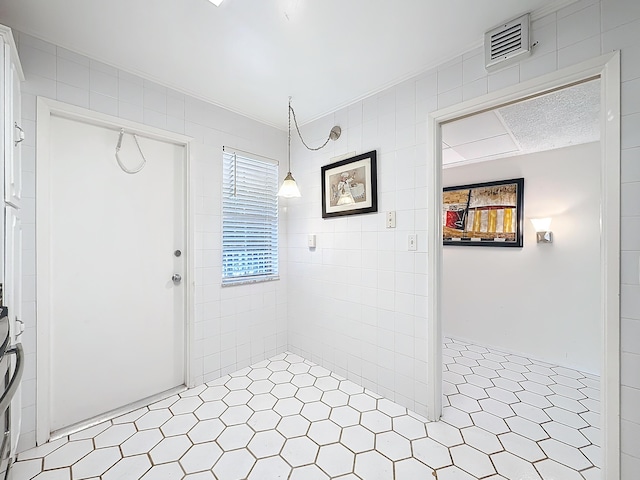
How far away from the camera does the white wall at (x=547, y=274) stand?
2748mm

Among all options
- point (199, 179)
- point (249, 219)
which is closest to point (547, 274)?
point (249, 219)

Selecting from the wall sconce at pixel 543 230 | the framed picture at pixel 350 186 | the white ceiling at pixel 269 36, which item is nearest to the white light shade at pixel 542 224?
the wall sconce at pixel 543 230

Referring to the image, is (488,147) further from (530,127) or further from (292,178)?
(292,178)

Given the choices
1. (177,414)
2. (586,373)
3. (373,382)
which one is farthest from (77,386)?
(586,373)

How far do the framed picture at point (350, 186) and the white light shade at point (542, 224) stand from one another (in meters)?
2.00

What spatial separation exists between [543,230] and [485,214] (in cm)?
59

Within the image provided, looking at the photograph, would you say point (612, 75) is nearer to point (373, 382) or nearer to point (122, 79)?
point (373, 382)

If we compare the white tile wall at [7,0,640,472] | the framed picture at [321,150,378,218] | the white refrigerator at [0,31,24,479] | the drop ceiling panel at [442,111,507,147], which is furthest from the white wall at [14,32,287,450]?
the drop ceiling panel at [442,111,507,147]

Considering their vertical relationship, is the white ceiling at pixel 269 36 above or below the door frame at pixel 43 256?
above

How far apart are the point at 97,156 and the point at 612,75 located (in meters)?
2.90

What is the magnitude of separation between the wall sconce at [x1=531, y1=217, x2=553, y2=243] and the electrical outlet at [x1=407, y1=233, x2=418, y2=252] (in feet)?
6.25

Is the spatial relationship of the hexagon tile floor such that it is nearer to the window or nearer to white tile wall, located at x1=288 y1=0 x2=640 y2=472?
white tile wall, located at x1=288 y1=0 x2=640 y2=472

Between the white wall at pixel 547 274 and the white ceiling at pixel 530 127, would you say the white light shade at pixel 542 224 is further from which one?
the white ceiling at pixel 530 127

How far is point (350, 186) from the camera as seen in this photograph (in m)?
2.40
